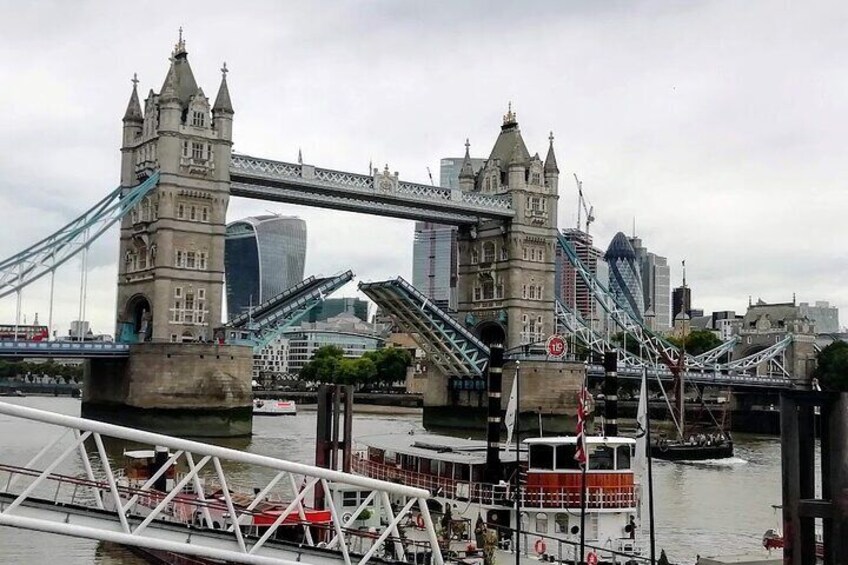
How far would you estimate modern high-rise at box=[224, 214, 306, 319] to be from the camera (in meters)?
188

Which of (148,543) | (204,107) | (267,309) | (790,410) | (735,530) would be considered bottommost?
(735,530)

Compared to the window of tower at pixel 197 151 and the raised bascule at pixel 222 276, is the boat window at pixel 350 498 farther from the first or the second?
the window of tower at pixel 197 151

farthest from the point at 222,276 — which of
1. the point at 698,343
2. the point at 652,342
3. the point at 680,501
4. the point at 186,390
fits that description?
the point at 698,343

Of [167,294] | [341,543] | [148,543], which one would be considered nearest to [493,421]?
[341,543]

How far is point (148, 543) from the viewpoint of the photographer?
40.8 ft

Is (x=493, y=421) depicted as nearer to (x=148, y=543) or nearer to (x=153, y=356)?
(x=148, y=543)

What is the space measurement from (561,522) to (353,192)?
43.8 meters

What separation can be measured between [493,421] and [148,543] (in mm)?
13913

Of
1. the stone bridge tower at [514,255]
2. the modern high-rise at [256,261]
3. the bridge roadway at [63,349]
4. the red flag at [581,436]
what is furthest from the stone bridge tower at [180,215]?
the modern high-rise at [256,261]

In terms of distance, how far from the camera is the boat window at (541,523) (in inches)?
889

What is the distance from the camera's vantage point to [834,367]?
282ft

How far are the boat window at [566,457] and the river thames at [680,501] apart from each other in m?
3.76

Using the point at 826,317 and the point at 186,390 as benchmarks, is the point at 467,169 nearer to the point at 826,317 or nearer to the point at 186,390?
the point at 186,390

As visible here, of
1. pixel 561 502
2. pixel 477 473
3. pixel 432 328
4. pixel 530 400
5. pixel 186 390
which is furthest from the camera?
pixel 530 400
